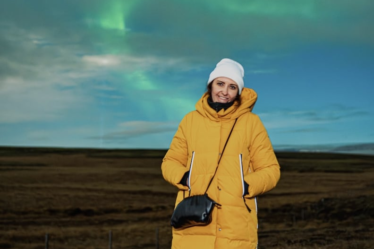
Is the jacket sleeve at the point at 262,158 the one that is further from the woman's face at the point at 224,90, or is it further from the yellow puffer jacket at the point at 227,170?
the woman's face at the point at 224,90

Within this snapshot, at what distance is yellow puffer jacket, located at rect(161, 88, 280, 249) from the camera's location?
369 centimetres

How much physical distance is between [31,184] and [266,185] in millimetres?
53728

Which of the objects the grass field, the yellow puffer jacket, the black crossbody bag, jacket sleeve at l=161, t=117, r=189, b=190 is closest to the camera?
the black crossbody bag

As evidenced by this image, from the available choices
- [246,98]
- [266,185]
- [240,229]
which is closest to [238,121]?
[246,98]

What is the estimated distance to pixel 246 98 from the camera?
4.00 meters

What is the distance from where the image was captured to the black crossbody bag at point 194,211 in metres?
3.54

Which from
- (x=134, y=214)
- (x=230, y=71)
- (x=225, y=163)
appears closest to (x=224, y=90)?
(x=230, y=71)

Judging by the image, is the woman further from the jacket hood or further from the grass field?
the grass field

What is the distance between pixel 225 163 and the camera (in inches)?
Result: 147

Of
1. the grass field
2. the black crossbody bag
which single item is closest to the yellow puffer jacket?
the black crossbody bag

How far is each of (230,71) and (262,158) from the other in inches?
31.0

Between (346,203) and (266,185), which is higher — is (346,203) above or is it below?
below

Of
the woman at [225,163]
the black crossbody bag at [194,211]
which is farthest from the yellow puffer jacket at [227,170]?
the black crossbody bag at [194,211]

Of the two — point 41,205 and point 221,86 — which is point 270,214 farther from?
point 221,86
